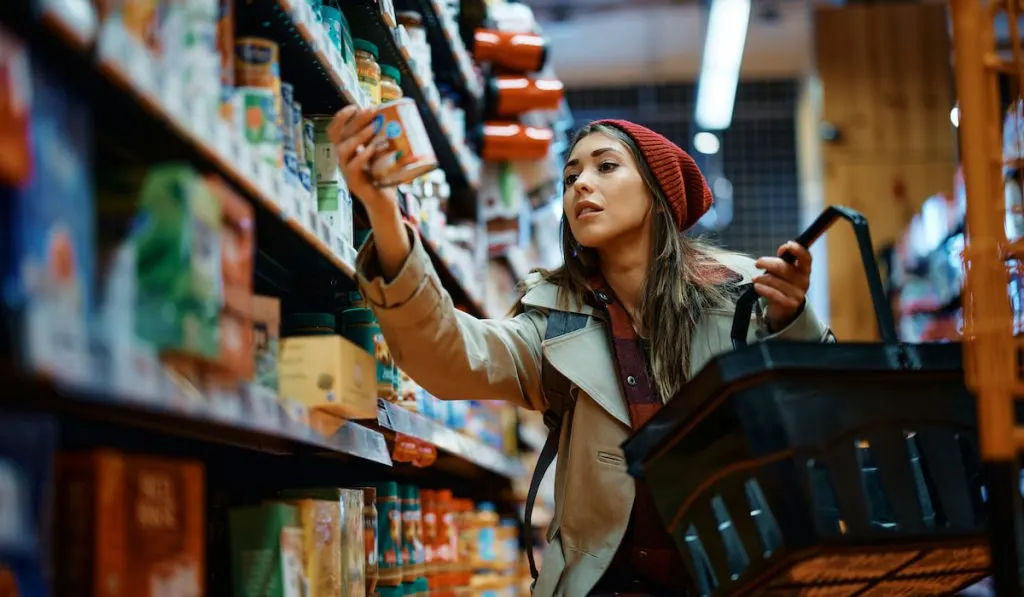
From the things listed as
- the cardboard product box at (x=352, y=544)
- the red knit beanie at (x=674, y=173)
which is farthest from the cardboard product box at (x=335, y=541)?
the red knit beanie at (x=674, y=173)

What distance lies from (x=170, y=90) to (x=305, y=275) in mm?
1324

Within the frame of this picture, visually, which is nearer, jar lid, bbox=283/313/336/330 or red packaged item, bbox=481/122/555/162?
jar lid, bbox=283/313/336/330

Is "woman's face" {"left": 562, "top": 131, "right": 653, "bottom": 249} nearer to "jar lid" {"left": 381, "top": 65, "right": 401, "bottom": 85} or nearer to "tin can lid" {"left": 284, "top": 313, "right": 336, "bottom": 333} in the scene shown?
"jar lid" {"left": 381, "top": 65, "right": 401, "bottom": 85}

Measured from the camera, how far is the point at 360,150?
7.04ft

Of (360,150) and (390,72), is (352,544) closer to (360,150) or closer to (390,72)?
(360,150)

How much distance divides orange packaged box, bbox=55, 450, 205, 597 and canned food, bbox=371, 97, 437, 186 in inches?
27.8

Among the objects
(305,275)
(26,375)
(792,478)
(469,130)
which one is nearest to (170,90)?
(26,375)

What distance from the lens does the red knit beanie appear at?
3.07m

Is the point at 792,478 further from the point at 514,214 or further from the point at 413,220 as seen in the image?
the point at 514,214

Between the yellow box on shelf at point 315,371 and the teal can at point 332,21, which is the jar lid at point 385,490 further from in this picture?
the teal can at point 332,21

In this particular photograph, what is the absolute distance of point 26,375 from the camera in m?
1.27

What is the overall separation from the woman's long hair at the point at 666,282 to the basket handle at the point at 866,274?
0.83ft

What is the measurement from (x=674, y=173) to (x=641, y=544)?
3.32ft

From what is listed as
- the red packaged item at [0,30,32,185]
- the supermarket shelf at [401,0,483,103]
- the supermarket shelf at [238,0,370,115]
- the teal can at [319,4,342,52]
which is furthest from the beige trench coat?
the supermarket shelf at [401,0,483,103]
